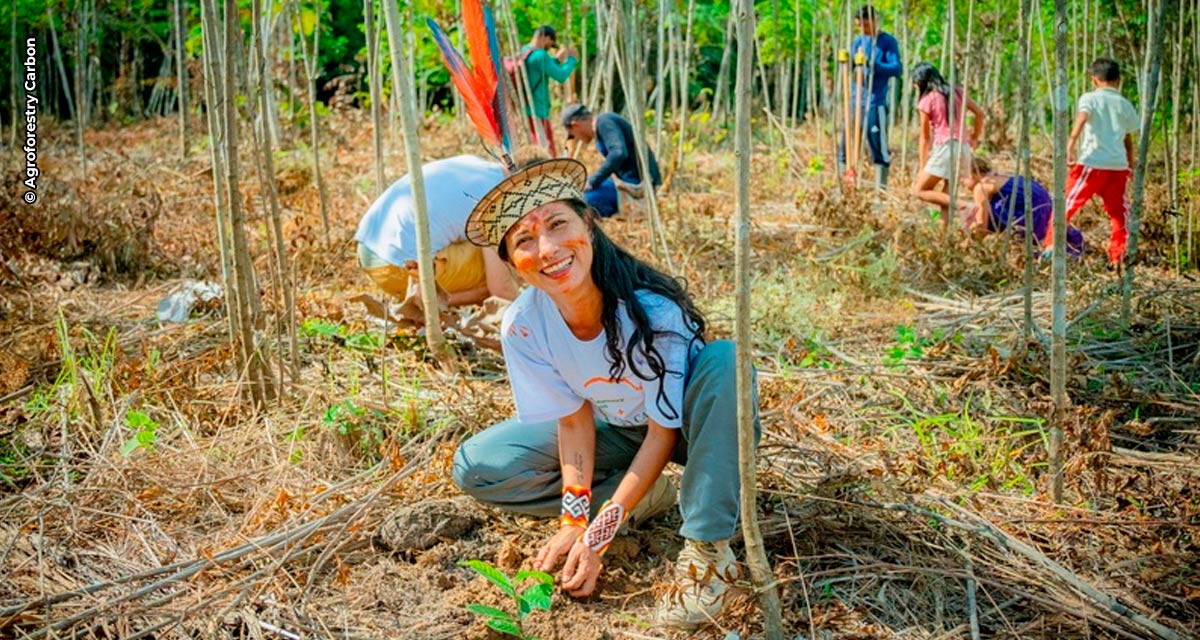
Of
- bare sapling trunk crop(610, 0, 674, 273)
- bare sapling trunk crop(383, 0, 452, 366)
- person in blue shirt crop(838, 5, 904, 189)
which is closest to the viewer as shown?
bare sapling trunk crop(383, 0, 452, 366)

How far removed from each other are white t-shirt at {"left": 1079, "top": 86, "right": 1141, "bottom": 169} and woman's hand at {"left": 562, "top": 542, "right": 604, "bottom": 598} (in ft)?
11.5

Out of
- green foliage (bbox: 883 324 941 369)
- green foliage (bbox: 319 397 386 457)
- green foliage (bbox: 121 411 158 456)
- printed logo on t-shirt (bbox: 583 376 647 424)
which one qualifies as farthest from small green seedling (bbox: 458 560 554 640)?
green foliage (bbox: 883 324 941 369)

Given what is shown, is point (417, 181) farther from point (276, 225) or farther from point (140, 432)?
point (140, 432)

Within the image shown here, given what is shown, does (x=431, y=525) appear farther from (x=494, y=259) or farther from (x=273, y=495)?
(x=494, y=259)

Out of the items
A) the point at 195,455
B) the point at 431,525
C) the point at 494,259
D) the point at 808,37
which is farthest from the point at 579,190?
the point at 808,37

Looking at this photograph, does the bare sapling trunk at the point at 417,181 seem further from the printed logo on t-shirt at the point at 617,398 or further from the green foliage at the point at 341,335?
the printed logo on t-shirt at the point at 617,398

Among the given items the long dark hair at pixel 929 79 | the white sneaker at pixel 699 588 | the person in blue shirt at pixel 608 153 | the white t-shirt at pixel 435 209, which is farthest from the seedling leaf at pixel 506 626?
the long dark hair at pixel 929 79

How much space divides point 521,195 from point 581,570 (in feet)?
2.17

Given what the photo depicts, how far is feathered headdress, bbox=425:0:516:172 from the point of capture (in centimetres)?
193

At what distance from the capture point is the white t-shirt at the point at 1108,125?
427cm

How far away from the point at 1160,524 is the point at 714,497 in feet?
2.83

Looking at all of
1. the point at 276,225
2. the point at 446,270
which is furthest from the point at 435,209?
the point at 276,225

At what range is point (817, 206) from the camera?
4.41 m

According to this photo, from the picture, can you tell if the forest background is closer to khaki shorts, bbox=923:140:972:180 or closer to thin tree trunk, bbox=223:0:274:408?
thin tree trunk, bbox=223:0:274:408
